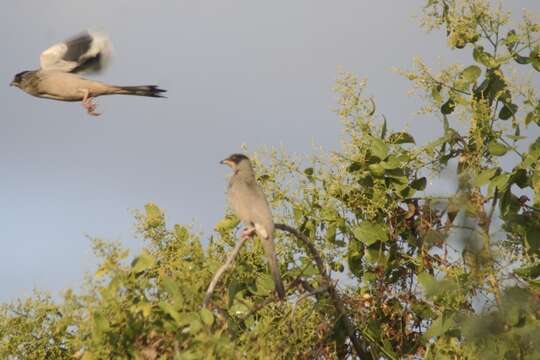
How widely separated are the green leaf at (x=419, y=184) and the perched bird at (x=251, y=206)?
1477 mm

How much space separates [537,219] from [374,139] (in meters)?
1.65

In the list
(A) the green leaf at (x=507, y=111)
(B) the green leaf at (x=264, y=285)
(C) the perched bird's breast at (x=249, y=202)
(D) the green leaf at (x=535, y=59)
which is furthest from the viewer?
(D) the green leaf at (x=535, y=59)

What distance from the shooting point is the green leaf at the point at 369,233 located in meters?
9.37

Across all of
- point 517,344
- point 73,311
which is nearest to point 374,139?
point 517,344

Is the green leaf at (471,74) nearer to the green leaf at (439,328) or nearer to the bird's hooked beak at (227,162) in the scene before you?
the bird's hooked beak at (227,162)

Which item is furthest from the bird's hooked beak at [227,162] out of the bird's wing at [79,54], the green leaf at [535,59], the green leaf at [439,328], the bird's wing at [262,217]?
the bird's wing at [79,54]

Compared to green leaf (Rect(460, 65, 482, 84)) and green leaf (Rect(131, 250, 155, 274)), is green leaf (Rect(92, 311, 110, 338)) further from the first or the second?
green leaf (Rect(460, 65, 482, 84))

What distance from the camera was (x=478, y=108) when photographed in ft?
31.1

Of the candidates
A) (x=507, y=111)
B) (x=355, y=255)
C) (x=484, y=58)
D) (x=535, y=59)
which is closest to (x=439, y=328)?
(x=355, y=255)

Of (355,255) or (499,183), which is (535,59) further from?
(355,255)

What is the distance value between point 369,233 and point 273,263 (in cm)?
100

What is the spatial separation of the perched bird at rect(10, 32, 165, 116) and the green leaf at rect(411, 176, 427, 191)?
386 cm

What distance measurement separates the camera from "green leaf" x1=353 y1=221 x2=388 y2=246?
937 cm

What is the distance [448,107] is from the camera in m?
9.84
